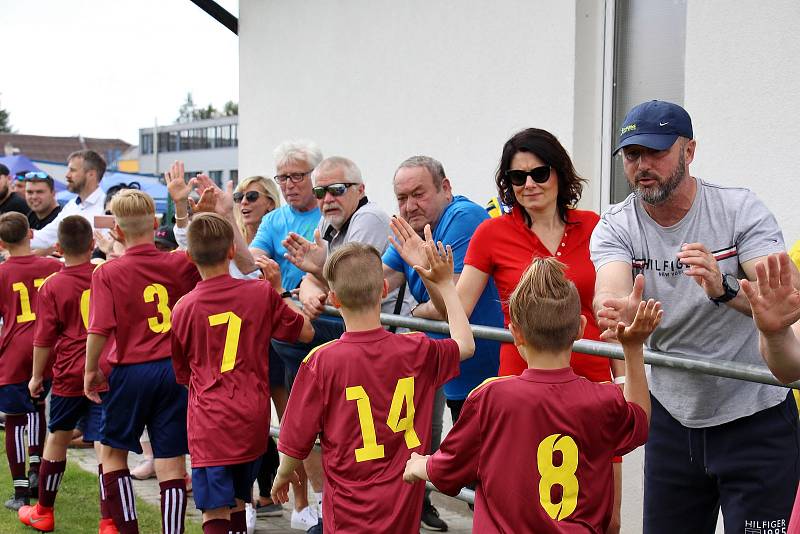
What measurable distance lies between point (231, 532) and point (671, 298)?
8.69ft

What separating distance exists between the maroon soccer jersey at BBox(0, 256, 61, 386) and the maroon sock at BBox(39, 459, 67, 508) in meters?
0.99

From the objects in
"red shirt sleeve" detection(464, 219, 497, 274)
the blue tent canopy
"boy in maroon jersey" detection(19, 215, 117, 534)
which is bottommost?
"boy in maroon jersey" detection(19, 215, 117, 534)

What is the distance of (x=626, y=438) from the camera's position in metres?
2.89

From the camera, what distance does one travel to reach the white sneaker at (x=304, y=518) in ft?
18.4

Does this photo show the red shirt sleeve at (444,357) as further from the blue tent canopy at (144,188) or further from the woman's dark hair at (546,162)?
the blue tent canopy at (144,188)

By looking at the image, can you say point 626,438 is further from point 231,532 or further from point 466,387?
point 231,532

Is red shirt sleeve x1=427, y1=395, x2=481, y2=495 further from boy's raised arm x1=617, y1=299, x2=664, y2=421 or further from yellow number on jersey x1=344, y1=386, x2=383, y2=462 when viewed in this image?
yellow number on jersey x1=344, y1=386, x2=383, y2=462

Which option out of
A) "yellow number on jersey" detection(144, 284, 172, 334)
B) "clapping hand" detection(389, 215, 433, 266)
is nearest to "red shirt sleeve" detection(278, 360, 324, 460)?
"clapping hand" detection(389, 215, 433, 266)

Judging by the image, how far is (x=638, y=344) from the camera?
9.35ft

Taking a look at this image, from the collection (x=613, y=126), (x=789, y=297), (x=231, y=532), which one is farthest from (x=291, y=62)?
(x=789, y=297)

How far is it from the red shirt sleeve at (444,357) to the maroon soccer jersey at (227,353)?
1.17 meters

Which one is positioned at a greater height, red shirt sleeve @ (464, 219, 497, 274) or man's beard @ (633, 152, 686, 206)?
man's beard @ (633, 152, 686, 206)

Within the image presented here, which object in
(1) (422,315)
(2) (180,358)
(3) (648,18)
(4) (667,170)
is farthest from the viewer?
(3) (648,18)

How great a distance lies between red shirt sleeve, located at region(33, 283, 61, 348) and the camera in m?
6.16
